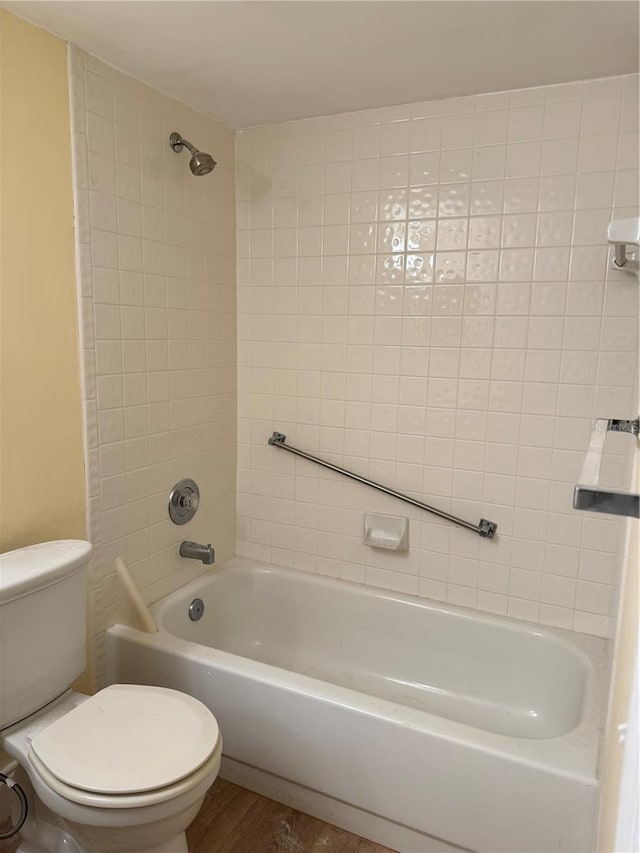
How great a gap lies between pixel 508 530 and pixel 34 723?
1.53m

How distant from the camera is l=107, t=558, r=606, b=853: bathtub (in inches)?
55.6

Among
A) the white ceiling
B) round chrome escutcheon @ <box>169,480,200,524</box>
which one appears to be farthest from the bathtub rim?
the white ceiling

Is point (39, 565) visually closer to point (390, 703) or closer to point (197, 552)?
point (197, 552)

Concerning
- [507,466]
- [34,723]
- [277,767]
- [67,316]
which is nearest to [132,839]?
[34,723]

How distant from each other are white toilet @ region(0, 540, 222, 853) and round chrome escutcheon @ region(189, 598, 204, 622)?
53 centimetres

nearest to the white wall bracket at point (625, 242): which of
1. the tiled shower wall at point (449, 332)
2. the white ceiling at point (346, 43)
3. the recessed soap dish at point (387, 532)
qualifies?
the tiled shower wall at point (449, 332)

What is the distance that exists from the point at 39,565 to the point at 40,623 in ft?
0.49

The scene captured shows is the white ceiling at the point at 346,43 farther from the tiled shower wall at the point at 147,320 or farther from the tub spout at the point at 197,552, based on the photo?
the tub spout at the point at 197,552

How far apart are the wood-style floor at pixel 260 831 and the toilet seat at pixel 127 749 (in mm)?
486

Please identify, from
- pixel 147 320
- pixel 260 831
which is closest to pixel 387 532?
pixel 260 831

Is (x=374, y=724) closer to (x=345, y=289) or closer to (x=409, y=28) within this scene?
(x=345, y=289)

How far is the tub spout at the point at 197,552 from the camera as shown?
210cm

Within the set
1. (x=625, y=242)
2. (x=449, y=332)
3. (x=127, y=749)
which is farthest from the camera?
(x=449, y=332)

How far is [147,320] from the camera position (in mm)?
1933
